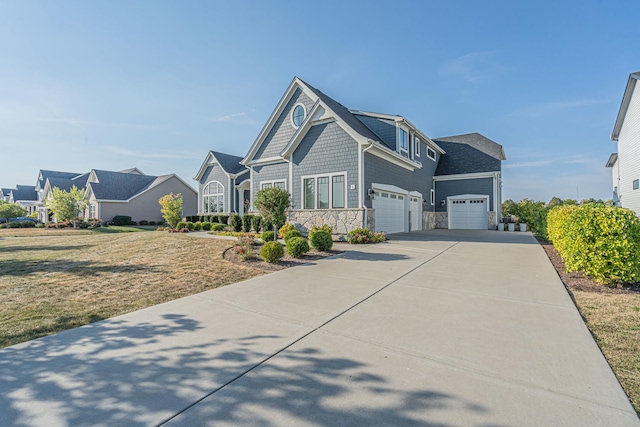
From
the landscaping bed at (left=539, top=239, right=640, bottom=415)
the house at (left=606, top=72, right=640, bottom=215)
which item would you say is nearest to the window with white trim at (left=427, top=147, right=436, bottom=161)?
the house at (left=606, top=72, right=640, bottom=215)

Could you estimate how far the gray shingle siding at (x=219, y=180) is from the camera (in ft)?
80.0

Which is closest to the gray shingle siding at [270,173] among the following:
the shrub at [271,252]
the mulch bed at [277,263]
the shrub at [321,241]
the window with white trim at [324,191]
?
the window with white trim at [324,191]

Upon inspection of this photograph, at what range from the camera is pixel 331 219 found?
46.6 ft

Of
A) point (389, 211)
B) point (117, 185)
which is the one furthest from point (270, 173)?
point (117, 185)

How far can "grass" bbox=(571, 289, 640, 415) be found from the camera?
2641mm

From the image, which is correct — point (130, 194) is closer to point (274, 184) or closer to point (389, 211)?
point (274, 184)

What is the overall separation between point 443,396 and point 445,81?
17.8 meters

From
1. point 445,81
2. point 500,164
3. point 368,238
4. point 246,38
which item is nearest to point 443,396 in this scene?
point 368,238

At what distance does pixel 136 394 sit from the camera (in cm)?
240

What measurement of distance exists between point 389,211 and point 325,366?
1400cm

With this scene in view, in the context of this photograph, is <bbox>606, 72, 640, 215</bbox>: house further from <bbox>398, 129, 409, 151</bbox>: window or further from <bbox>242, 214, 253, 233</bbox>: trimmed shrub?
<bbox>242, 214, 253, 233</bbox>: trimmed shrub

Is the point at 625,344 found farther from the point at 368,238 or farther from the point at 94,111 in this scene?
the point at 94,111

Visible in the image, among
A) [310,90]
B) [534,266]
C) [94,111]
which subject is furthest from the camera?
[310,90]

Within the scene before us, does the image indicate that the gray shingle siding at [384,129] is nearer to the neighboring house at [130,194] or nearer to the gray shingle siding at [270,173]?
the gray shingle siding at [270,173]
